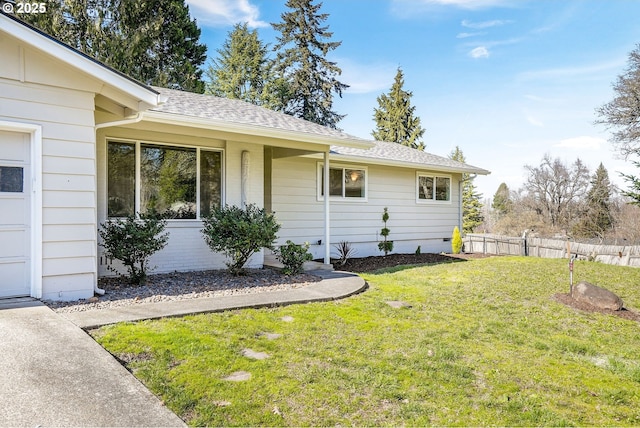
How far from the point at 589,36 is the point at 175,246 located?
13796 mm

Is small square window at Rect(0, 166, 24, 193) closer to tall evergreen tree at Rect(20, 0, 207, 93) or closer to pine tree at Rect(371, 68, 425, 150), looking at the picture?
tall evergreen tree at Rect(20, 0, 207, 93)

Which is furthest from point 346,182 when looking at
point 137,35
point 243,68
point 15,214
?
point 243,68

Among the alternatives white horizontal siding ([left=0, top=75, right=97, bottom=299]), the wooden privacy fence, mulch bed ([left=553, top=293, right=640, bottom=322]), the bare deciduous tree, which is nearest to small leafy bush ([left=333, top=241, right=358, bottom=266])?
mulch bed ([left=553, top=293, right=640, bottom=322])

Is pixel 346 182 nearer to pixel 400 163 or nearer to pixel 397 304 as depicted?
pixel 400 163

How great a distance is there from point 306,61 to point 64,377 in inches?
1023

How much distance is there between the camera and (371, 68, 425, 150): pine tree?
31062 millimetres

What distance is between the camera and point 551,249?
1399cm

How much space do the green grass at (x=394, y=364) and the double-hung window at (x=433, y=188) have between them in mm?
7926

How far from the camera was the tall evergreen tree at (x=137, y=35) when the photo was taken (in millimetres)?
17469

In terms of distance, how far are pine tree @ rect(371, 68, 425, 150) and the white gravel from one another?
82.0 feet

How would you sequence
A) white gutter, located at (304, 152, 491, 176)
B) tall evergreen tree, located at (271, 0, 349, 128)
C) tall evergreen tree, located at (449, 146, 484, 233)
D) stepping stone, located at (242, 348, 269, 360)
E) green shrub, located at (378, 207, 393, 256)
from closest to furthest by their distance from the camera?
stepping stone, located at (242, 348, 269, 360) → white gutter, located at (304, 152, 491, 176) → green shrub, located at (378, 207, 393, 256) → tall evergreen tree, located at (271, 0, 349, 128) → tall evergreen tree, located at (449, 146, 484, 233)

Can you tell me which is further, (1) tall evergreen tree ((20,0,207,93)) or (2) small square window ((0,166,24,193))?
(1) tall evergreen tree ((20,0,207,93))

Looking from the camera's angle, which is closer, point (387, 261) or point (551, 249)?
point (387, 261)

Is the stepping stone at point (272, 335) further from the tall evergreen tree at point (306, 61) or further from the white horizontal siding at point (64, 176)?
the tall evergreen tree at point (306, 61)
